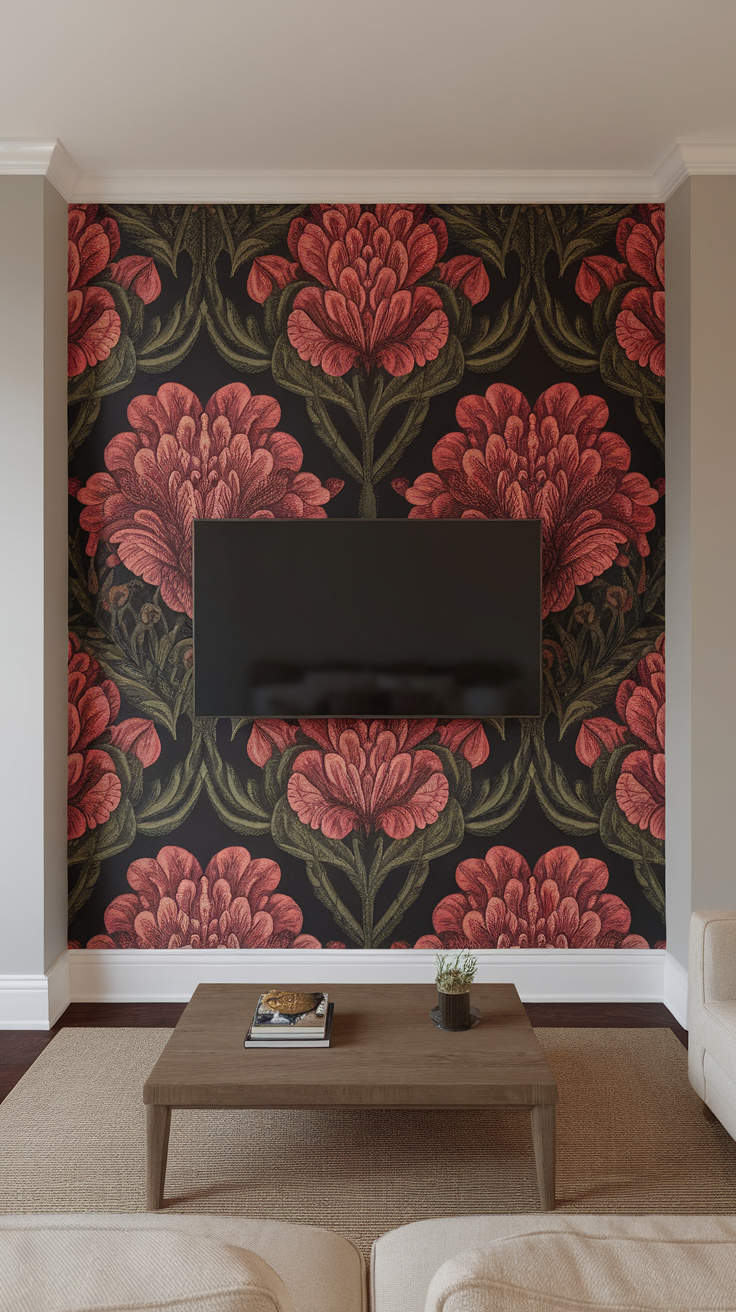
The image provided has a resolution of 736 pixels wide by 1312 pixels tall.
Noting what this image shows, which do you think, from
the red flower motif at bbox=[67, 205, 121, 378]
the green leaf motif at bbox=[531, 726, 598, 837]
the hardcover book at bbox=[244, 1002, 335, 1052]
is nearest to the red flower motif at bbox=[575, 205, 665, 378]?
the green leaf motif at bbox=[531, 726, 598, 837]

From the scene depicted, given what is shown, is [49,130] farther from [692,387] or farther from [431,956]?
[431,956]

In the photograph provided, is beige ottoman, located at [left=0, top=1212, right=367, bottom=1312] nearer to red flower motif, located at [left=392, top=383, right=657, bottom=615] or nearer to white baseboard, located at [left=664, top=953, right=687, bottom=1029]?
white baseboard, located at [left=664, top=953, right=687, bottom=1029]

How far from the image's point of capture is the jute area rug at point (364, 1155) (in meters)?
2.18

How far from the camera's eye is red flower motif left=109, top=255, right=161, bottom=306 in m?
3.46

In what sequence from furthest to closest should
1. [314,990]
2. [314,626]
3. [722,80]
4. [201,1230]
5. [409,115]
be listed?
[314,626] → [409,115] → [722,80] → [314,990] → [201,1230]

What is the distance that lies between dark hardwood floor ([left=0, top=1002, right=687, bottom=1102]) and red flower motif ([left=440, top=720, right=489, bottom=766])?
95 cm

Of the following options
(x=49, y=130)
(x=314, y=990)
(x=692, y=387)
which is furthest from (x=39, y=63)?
(x=314, y=990)

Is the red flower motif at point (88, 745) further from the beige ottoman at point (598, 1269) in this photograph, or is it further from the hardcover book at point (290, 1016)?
the beige ottoman at point (598, 1269)

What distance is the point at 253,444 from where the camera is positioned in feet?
11.4

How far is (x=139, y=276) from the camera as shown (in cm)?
347

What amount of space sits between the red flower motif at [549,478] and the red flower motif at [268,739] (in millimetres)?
948

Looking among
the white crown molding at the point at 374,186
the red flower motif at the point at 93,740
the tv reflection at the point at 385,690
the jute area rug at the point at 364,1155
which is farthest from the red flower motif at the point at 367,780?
the white crown molding at the point at 374,186

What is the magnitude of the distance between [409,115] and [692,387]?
1.31 metres

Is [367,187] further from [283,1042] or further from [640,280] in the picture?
[283,1042]
